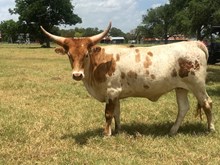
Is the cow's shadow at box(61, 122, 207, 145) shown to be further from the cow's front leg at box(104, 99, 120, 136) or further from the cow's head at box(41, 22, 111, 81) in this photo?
the cow's head at box(41, 22, 111, 81)

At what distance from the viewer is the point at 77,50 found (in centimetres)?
718

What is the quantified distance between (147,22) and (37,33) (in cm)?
5665

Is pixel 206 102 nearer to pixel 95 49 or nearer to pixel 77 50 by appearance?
pixel 95 49

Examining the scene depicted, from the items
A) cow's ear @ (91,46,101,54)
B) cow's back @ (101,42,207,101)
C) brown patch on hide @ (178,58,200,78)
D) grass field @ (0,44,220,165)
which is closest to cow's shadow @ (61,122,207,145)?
grass field @ (0,44,220,165)

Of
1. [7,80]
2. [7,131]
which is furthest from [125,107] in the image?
[7,80]

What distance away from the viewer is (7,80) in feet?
53.0

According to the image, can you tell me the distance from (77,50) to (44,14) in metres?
61.4

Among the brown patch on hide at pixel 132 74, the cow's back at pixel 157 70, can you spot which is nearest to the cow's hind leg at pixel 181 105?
the cow's back at pixel 157 70

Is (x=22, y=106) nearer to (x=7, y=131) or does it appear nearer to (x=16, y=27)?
(x=7, y=131)

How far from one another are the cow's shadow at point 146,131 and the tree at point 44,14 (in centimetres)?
5865

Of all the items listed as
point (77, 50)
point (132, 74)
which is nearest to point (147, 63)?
point (132, 74)

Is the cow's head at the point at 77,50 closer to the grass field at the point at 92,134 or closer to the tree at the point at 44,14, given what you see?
the grass field at the point at 92,134

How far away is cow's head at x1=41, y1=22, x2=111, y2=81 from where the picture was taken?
7.05 m

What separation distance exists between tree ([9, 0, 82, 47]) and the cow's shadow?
192 feet
